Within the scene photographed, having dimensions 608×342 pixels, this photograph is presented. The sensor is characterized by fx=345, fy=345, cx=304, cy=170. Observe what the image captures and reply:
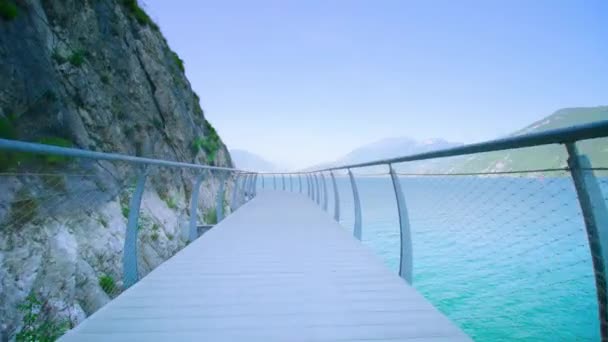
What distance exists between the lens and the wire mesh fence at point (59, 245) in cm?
356

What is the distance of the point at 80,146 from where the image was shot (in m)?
8.10

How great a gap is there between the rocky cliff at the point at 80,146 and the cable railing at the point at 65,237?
0.07 ft

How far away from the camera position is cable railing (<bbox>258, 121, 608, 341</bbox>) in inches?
39.9

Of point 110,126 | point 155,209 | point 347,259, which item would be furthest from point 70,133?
point 347,259

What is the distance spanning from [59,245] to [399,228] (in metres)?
5.31

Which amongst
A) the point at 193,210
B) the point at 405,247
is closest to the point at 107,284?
the point at 193,210

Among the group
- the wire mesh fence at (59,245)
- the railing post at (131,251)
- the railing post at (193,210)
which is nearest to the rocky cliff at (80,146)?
the wire mesh fence at (59,245)

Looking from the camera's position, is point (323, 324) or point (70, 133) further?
point (70, 133)

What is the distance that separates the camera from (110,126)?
991 centimetres

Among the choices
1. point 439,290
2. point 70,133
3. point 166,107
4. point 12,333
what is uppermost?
point 166,107

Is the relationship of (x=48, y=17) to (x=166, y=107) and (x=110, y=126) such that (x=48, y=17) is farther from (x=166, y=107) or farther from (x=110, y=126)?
(x=166, y=107)

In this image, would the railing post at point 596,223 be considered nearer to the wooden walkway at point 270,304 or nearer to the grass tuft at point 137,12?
the wooden walkway at point 270,304

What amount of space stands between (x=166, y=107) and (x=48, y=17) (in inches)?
195

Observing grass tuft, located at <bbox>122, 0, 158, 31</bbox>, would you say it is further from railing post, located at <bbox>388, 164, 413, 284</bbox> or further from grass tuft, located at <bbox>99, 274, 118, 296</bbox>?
railing post, located at <bbox>388, 164, 413, 284</bbox>
